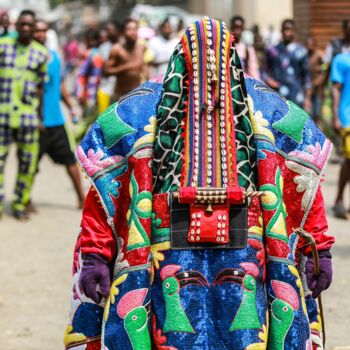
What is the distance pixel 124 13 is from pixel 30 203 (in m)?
40.1

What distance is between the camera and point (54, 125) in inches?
444

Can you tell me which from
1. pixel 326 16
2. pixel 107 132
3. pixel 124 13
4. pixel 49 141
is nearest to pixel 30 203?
pixel 49 141

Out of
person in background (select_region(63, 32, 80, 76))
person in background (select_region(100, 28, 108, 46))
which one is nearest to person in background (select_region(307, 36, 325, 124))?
person in background (select_region(100, 28, 108, 46))

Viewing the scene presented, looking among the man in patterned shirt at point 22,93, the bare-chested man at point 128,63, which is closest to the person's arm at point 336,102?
the bare-chested man at point 128,63

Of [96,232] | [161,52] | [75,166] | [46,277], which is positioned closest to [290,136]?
[96,232]

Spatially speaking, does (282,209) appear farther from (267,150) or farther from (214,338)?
(214,338)

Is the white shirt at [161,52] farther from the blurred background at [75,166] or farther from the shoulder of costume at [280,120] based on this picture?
the shoulder of costume at [280,120]

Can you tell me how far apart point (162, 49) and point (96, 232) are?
11984mm

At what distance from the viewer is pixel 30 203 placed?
37.8ft

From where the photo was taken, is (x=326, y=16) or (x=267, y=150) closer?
(x=267, y=150)

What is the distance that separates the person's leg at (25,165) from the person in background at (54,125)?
293 millimetres

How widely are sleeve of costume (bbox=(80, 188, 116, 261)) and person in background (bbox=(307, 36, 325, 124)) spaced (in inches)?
483

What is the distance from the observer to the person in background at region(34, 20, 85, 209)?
1119 centimetres

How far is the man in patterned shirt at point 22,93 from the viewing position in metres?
10.6
